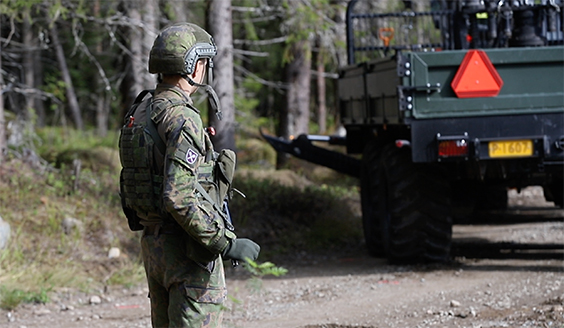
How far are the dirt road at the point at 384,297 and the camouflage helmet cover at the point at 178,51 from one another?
1.94m

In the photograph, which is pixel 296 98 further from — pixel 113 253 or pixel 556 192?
→ pixel 113 253

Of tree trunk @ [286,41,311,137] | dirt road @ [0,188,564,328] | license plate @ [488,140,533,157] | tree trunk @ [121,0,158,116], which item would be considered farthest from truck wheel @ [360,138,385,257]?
tree trunk @ [286,41,311,137]

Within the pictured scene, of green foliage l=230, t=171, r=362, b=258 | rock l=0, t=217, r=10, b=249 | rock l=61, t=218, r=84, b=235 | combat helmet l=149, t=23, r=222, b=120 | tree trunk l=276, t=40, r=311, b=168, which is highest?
combat helmet l=149, t=23, r=222, b=120

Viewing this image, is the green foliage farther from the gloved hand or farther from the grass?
the gloved hand

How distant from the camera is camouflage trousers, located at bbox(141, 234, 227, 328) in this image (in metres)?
3.62

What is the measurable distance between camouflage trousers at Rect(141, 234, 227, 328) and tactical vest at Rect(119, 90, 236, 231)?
0.13m

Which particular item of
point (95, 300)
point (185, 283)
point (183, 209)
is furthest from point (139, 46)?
point (183, 209)

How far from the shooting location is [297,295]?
7324 mm

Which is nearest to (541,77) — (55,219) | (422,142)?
(422,142)

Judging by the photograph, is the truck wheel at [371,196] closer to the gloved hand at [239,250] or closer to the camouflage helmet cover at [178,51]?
the camouflage helmet cover at [178,51]

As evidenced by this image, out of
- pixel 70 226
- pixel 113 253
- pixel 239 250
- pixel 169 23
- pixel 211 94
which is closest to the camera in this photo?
pixel 239 250

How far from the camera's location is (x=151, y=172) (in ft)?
12.1

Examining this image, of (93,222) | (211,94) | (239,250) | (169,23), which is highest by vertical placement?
(169,23)

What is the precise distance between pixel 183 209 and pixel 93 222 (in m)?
5.85
